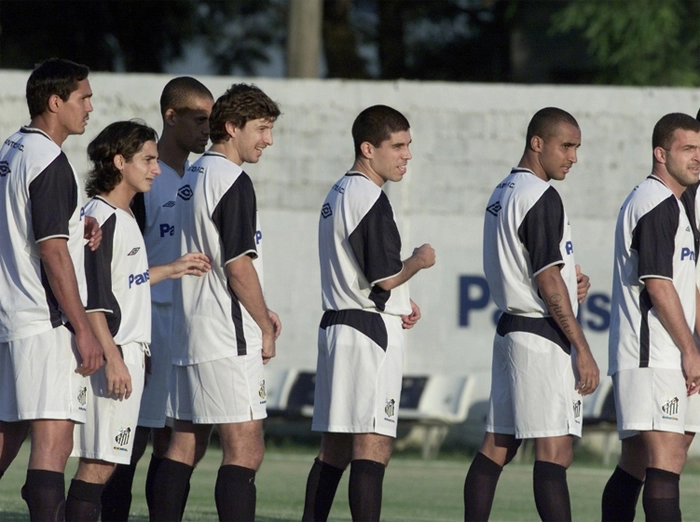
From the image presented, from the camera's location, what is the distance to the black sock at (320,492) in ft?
22.8

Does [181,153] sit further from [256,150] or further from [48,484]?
[48,484]

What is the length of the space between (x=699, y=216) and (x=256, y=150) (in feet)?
7.88

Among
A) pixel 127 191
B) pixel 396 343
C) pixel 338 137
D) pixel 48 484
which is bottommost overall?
pixel 48 484

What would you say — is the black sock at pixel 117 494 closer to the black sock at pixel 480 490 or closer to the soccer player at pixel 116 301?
the soccer player at pixel 116 301

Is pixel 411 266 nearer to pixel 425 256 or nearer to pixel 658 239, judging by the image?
pixel 425 256

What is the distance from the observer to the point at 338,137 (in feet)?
46.3

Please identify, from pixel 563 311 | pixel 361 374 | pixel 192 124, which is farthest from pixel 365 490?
pixel 192 124

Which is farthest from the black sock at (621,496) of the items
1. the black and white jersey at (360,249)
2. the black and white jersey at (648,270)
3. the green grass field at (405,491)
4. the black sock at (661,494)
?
the green grass field at (405,491)

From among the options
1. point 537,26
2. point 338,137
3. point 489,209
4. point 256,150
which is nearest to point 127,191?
point 256,150

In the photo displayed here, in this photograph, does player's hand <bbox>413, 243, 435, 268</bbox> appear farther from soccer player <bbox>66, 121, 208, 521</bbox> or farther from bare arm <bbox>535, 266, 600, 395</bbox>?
soccer player <bbox>66, 121, 208, 521</bbox>

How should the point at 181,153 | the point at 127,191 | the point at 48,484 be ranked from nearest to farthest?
the point at 48,484 → the point at 127,191 → the point at 181,153

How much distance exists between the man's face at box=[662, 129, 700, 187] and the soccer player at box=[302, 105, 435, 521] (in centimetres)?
136

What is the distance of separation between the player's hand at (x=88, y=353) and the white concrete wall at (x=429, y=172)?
8.24 metres

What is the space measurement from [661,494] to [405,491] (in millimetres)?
4064
